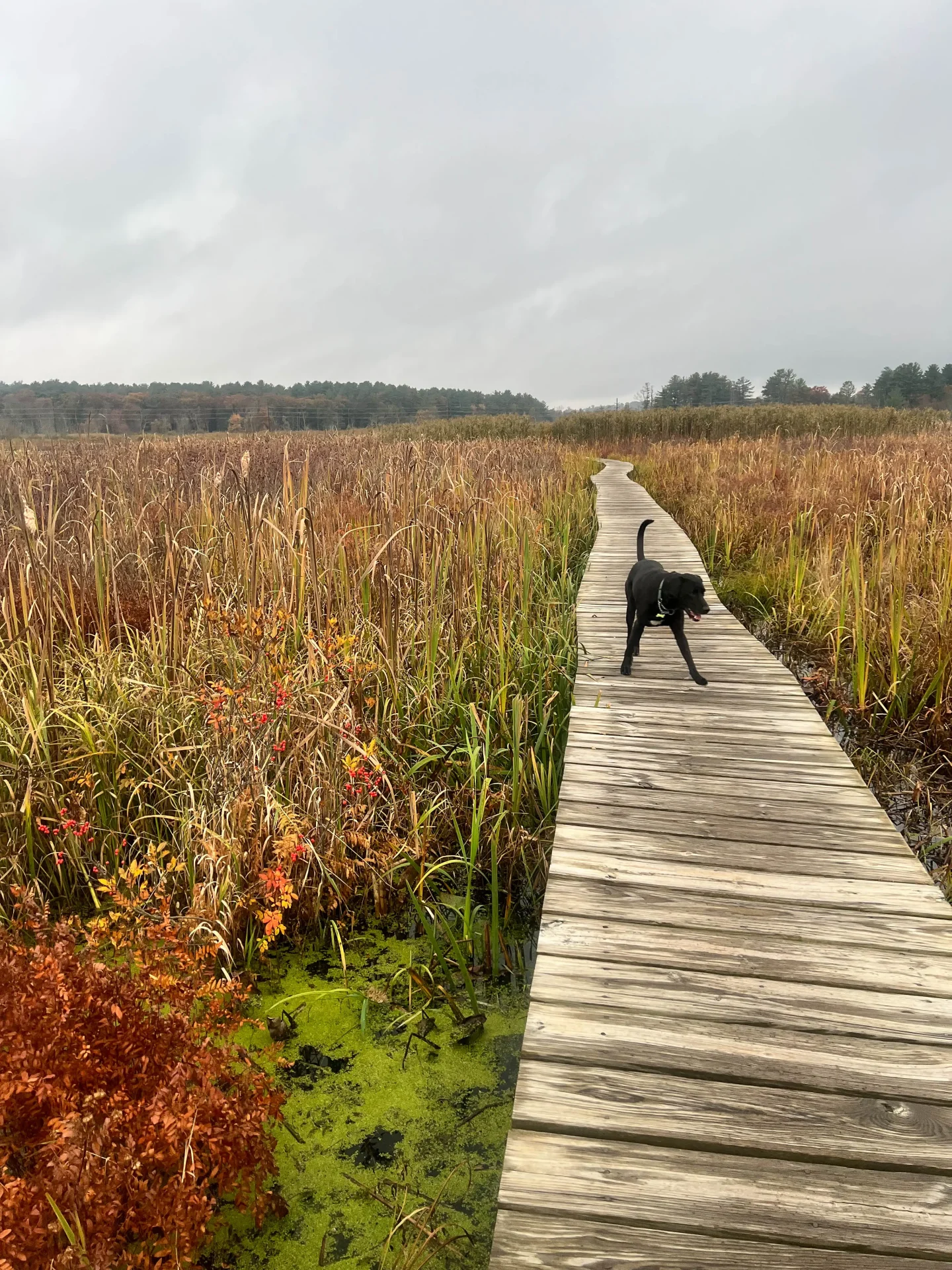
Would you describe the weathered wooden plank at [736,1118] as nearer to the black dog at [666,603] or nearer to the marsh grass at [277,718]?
the marsh grass at [277,718]

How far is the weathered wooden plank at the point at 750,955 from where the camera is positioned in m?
1.69

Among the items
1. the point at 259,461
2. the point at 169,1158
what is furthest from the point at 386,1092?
the point at 259,461

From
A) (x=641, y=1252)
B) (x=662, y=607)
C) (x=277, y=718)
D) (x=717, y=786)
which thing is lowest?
(x=641, y=1252)

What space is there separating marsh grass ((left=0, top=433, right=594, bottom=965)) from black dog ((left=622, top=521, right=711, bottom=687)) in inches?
19.3

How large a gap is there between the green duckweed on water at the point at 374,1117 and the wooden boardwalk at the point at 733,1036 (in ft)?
1.21

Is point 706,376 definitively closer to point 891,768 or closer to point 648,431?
point 648,431

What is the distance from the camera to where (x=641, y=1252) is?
1.10 meters

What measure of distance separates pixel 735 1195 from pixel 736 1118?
0.49ft

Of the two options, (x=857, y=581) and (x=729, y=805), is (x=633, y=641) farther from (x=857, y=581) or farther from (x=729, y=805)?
(x=729, y=805)

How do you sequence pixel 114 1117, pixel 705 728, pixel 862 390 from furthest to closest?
pixel 862 390
pixel 705 728
pixel 114 1117

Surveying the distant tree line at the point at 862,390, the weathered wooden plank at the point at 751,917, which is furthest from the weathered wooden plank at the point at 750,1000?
the distant tree line at the point at 862,390

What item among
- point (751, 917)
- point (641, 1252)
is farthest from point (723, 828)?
point (641, 1252)

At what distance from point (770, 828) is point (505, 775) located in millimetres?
1177

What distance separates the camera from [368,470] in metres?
6.75
